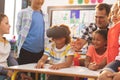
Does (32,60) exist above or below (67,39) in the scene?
below

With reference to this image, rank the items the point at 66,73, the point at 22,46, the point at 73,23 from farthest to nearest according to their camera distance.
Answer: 1. the point at 73,23
2. the point at 22,46
3. the point at 66,73

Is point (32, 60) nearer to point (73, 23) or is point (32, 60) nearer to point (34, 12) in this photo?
point (34, 12)

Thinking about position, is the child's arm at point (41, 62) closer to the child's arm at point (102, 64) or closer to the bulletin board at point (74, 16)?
the child's arm at point (102, 64)

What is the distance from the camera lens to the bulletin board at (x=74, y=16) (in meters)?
3.67

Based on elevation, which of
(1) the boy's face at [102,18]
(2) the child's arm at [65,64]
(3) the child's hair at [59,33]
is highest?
(1) the boy's face at [102,18]

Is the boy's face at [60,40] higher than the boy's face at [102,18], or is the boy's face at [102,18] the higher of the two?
the boy's face at [102,18]

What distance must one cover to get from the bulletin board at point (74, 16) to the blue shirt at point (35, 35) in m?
0.93

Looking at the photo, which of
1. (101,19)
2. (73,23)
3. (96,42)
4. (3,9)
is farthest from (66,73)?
(3,9)

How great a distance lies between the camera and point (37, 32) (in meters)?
2.85

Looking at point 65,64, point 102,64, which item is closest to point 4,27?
point 65,64

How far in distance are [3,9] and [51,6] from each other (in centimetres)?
80

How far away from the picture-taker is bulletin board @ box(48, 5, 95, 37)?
367cm

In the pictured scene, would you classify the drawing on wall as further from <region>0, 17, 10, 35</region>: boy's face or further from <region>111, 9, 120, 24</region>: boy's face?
<region>111, 9, 120, 24</region>: boy's face

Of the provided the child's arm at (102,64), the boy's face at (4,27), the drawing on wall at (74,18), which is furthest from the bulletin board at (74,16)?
the child's arm at (102,64)
